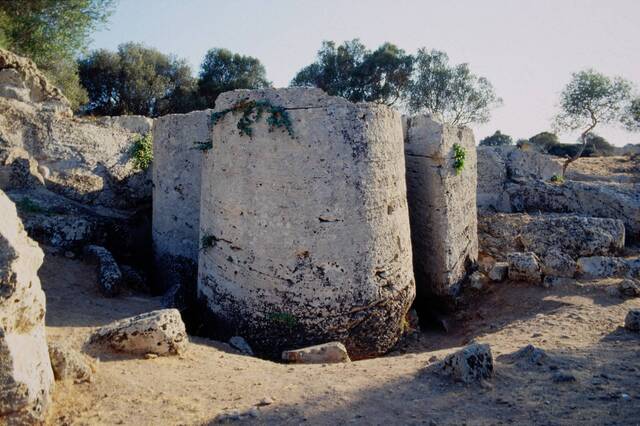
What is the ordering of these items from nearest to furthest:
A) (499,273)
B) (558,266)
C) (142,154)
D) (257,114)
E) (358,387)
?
(358,387) → (257,114) → (558,266) → (499,273) → (142,154)

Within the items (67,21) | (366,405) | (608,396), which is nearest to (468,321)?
(608,396)

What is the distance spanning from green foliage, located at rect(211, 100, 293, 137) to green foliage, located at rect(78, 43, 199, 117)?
1997 centimetres

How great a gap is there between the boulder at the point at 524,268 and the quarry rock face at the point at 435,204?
760 mm

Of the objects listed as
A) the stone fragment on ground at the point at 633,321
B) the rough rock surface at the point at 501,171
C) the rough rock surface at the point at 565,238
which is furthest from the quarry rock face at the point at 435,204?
the rough rock surface at the point at 501,171

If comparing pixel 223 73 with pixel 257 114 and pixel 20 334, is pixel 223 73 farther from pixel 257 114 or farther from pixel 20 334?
pixel 20 334

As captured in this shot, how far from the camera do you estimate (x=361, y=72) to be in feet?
93.9

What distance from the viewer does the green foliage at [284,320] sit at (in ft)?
18.4

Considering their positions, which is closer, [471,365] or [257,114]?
[471,365]

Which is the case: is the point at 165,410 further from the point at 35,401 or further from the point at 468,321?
the point at 468,321

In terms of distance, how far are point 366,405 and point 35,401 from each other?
2352mm

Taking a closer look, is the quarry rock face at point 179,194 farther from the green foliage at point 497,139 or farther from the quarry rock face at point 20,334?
the green foliage at point 497,139

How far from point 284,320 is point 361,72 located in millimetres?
25105

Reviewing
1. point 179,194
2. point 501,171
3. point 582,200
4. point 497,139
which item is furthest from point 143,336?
point 497,139

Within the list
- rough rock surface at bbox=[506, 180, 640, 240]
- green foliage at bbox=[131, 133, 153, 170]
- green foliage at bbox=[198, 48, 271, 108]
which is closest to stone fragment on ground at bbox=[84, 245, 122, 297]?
green foliage at bbox=[131, 133, 153, 170]
